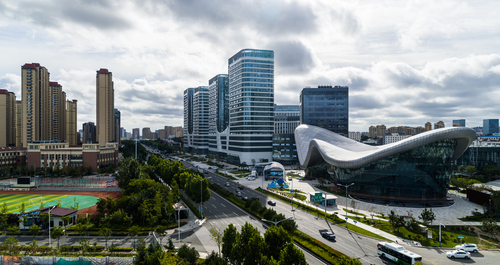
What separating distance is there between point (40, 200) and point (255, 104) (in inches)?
3472

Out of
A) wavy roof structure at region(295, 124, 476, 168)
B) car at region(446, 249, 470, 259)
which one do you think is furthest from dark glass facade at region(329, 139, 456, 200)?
car at region(446, 249, 470, 259)

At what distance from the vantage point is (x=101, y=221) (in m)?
47.6

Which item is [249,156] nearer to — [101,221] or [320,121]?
[320,121]

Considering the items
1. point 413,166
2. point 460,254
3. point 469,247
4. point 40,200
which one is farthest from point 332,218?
point 40,200

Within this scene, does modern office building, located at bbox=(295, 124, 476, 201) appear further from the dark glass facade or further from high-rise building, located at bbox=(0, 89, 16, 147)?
high-rise building, located at bbox=(0, 89, 16, 147)

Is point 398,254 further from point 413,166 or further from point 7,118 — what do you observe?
point 7,118

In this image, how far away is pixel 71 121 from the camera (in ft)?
552

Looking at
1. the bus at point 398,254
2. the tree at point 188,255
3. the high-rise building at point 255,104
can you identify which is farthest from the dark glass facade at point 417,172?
the high-rise building at point 255,104

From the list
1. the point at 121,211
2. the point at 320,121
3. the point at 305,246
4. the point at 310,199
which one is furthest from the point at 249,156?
the point at 305,246

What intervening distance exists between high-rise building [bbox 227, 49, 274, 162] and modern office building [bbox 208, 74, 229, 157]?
2638 cm

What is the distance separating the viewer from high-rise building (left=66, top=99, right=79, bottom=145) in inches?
6555

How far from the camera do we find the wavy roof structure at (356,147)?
6253 centimetres

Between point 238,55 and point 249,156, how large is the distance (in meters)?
50.8

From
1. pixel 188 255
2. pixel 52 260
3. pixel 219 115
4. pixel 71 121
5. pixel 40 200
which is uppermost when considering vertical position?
pixel 219 115
